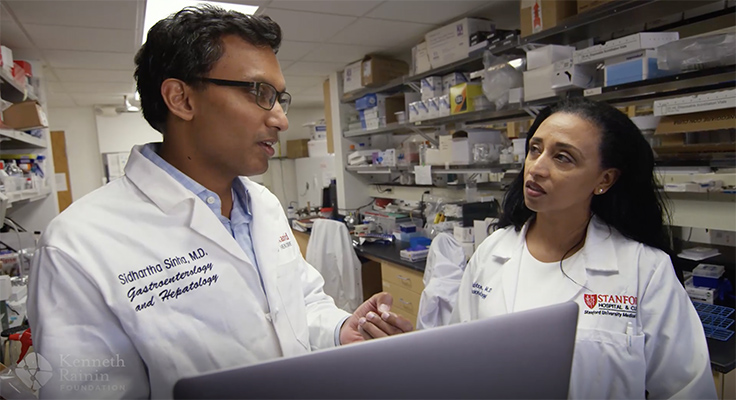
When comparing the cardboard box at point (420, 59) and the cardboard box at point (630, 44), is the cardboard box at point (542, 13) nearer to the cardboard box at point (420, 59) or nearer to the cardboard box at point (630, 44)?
the cardboard box at point (630, 44)

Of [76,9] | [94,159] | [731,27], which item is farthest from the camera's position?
[94,159]

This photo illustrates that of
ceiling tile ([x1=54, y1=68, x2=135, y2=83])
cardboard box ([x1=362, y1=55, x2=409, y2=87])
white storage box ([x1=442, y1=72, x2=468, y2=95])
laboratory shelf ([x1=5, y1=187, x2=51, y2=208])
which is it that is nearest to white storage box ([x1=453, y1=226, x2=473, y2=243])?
white storage box ([x1=442, y1=72, x2=468, y2=95])

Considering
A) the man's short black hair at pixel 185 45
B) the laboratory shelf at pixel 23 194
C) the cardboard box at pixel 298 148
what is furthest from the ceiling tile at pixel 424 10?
the cardboard box at pixel 298 148

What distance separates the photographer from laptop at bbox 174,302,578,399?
397mm

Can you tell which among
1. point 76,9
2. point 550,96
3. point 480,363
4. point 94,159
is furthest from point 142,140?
point 480,363

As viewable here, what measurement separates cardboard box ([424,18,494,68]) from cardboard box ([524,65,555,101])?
0.62 m

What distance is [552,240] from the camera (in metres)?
1.31

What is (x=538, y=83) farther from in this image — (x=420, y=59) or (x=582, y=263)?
(x=582, y=263)

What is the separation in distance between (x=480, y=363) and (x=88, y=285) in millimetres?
740

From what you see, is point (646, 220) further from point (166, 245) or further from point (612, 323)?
point (166, 245)

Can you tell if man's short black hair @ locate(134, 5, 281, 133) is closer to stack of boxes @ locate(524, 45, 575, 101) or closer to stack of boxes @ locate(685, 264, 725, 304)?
stack of boxes @ locate(524, 45, 575, 101)

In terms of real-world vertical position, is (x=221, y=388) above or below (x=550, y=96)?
below

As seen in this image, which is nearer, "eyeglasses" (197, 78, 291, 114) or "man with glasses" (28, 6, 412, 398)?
"man with glasses" (28, 6, 412, 398)

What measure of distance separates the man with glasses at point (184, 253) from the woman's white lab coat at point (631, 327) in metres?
0.59
